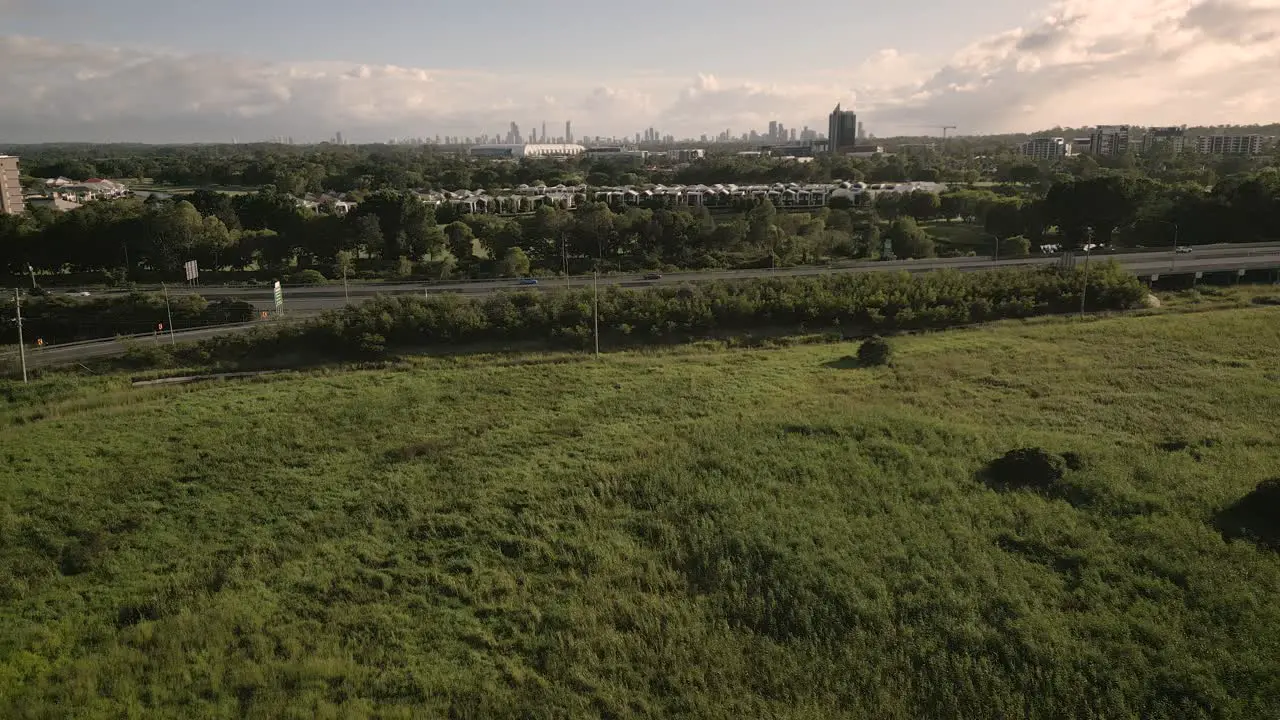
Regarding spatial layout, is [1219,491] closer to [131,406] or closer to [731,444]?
[731,444]

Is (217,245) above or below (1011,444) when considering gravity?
above


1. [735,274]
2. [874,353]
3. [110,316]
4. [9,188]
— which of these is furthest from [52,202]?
[874,353]

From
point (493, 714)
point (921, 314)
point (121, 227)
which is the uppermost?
point (121, 227)

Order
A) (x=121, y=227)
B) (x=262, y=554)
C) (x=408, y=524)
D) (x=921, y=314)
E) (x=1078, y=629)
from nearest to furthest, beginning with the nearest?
(x=1078, y=629), (x=262, y=554), (x=408, y=524), (x=921, y=314), (x=121, y=227)

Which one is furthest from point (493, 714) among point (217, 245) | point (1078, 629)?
point (217, 245)

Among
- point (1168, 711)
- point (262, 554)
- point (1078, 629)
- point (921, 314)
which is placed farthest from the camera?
point (921, 314)

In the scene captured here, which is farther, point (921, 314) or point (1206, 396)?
point (921, 314)

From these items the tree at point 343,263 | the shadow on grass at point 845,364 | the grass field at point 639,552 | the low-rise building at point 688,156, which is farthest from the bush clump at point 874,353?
the low-rise building at point 688,156

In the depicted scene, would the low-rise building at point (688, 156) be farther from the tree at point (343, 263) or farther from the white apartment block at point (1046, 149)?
the tree at point (343, 263)
